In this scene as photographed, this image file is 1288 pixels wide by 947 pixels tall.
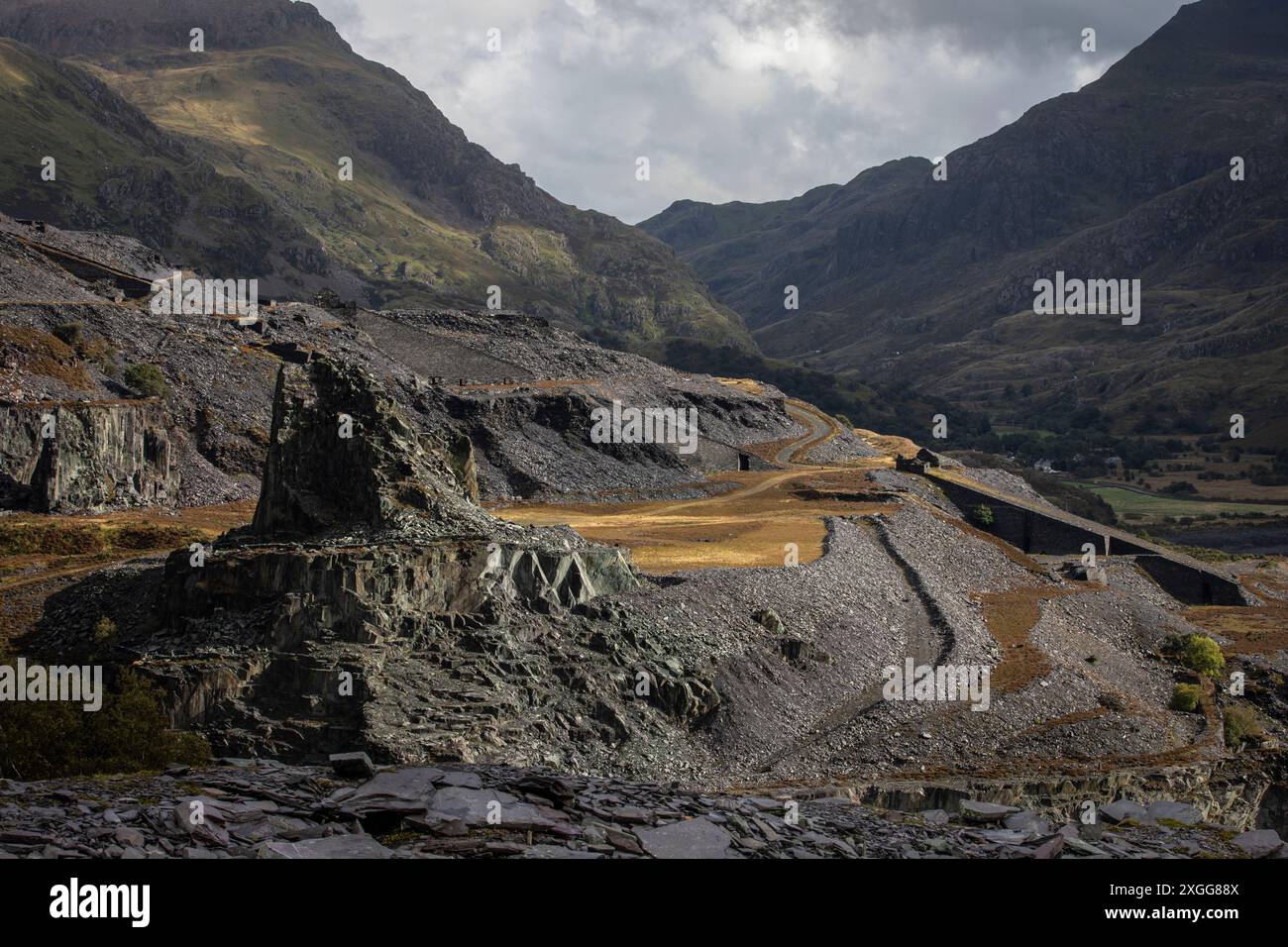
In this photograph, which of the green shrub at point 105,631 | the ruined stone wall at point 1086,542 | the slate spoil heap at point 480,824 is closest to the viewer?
the slate spoil heap at point 480,824

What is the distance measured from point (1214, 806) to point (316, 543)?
36288 millimetres

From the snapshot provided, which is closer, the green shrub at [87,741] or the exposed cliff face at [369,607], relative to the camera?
the green shrub at [87,741]

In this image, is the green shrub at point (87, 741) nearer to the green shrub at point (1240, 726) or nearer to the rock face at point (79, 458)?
the rock face at point (79, 458)

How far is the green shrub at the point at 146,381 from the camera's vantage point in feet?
262

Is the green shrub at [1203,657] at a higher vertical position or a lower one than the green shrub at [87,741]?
lower

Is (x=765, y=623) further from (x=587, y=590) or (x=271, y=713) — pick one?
(x=271, y=713)

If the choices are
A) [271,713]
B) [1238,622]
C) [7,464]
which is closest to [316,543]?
[271,713]

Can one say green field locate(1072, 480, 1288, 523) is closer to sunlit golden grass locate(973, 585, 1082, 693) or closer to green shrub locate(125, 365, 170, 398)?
sunlit golden grass locate(973, 585, 1082, 693)

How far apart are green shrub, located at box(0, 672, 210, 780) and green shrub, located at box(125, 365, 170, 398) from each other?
51.8 metres
